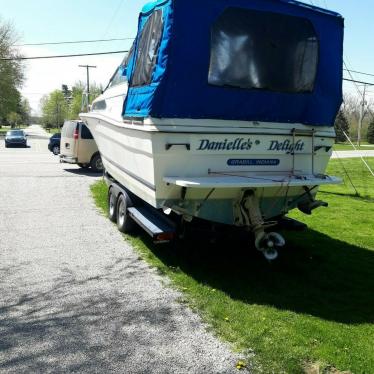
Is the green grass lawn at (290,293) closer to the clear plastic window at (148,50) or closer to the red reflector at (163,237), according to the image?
the red reflector at (163,237)

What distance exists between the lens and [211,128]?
5867 millimetres

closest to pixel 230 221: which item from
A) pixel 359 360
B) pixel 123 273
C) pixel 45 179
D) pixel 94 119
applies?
pixel 123 273

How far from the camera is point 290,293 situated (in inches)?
222

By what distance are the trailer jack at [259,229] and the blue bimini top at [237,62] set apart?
1090 millimetres

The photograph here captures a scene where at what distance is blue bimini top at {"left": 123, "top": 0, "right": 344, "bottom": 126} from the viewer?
567cm

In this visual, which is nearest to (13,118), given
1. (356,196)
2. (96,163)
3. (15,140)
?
(15,140)

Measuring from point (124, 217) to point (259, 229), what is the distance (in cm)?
305

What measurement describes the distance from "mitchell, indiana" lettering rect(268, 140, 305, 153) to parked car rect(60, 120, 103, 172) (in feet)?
38.9

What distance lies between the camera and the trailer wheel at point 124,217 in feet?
26.1

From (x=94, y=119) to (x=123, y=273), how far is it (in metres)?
4.87

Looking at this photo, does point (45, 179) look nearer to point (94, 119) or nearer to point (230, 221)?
point (94, 119)

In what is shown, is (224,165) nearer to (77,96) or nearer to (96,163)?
(96,163)

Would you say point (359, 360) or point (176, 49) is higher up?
point (176, 49)

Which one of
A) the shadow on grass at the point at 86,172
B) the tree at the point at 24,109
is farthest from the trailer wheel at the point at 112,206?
the tree at the point at 24,109
